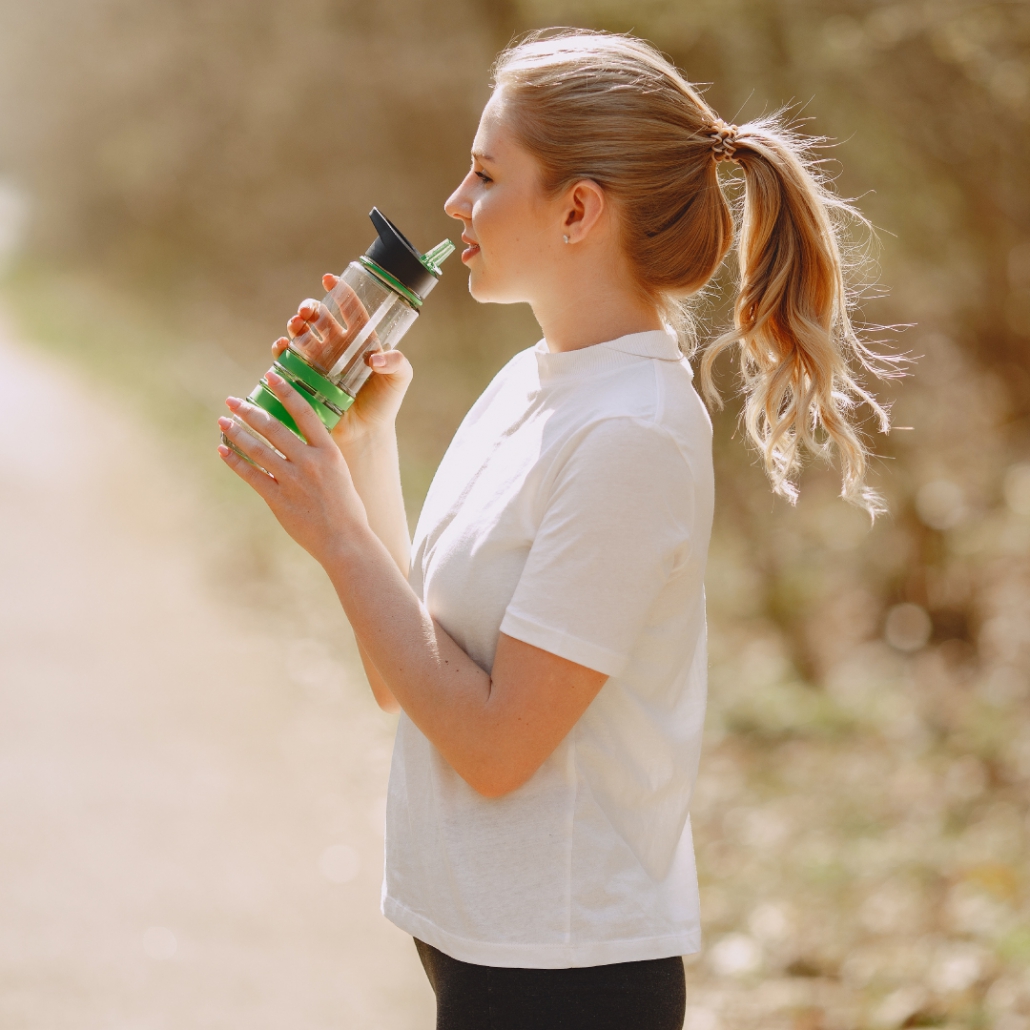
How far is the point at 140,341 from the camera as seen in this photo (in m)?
12.7

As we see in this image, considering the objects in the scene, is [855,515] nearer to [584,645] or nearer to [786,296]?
[786,296]

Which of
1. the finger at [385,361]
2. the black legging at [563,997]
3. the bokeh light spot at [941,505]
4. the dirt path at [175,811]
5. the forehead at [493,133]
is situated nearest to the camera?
the black legging at [563,997]

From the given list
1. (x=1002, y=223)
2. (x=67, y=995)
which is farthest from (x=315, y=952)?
(x=1002, y=223)

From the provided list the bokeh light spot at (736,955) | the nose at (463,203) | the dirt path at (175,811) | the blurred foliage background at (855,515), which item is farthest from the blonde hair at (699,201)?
the dirt path at (175,811)

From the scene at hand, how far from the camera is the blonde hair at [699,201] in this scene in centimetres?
155

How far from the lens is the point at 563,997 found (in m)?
1.47

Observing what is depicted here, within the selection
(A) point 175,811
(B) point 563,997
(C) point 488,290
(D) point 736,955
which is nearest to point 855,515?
(D) point 736,955

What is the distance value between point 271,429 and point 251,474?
0.07 m

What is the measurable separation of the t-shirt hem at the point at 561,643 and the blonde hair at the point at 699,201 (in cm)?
46

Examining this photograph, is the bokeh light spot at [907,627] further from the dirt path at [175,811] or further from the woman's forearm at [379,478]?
the woman's forearm at [379,478]

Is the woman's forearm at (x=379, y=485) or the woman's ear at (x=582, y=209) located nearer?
the woman's ear at (x=582, y=209)

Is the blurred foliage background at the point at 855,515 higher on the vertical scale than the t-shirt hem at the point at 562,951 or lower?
higher

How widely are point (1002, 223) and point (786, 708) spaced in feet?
7.72

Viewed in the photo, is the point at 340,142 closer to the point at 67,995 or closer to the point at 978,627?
the point at 978,627
